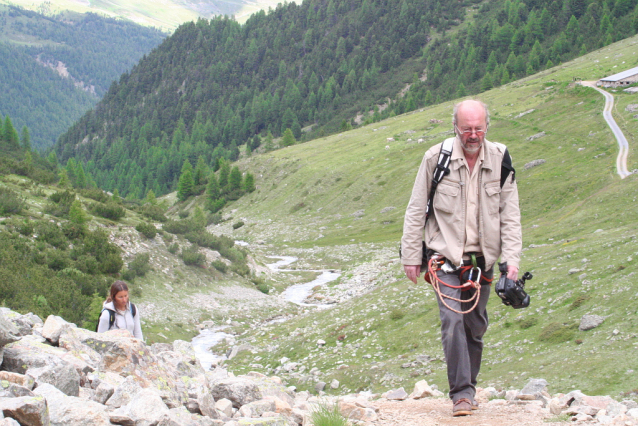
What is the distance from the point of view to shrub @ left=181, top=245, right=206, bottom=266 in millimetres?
35397

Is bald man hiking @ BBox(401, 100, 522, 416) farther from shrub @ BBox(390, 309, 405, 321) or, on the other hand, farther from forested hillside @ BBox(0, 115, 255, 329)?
forested hillside @ BBox(0, 115, 255, 329)

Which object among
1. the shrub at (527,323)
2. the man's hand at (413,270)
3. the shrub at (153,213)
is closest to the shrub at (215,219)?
the shrub at (153,213)

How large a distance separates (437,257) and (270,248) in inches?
2274

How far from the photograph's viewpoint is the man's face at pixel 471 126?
7008 millimetres

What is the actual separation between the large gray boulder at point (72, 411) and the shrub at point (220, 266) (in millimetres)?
31487

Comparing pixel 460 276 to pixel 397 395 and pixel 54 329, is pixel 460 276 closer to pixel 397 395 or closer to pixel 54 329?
pixel 397 395

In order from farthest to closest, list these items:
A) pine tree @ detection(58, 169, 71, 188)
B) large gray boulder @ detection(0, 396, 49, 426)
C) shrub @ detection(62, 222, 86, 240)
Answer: pine tree @ detection(58, 169, 71, 188), shrub @ detection(62, 222, 86, 240), large gray boulder @ detection(0, 396, 49, 426)

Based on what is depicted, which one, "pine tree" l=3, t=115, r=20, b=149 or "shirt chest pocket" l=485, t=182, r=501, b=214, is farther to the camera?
"pine tree" l=3, t=115, r=20, b=149

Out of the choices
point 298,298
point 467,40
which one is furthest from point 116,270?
point 467,40

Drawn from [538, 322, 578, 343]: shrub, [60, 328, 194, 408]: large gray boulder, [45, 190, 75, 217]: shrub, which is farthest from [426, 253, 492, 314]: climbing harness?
[45, 190, 75, 217]: shrub

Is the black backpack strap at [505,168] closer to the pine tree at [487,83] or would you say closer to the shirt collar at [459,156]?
the shirt collar at [459,156]

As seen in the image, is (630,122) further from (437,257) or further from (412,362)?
(437,257)

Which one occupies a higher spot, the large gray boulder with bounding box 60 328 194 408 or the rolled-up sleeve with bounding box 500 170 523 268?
the rolled-up sleeve with bounding box 500 170 523 268

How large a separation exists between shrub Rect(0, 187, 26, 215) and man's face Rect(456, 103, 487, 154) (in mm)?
29247
